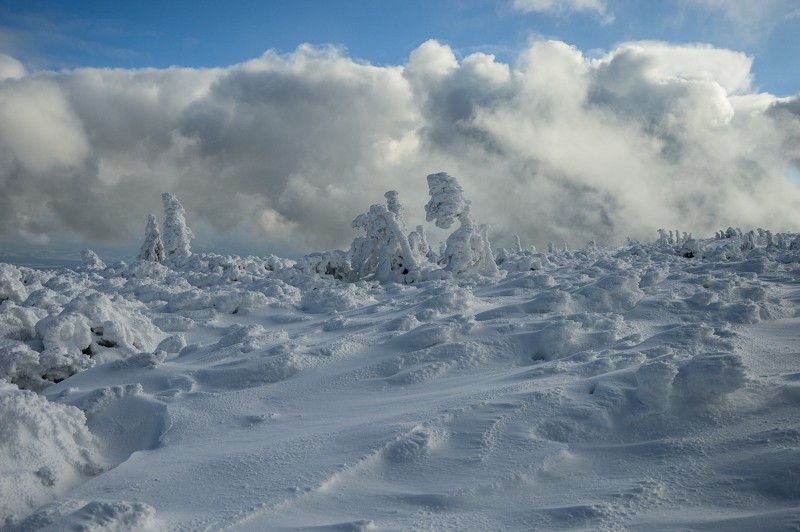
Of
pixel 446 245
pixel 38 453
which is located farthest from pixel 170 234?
pixel 38 453

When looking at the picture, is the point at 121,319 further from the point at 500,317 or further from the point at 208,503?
the point at 500,317

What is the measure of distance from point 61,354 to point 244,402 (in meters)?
3.33

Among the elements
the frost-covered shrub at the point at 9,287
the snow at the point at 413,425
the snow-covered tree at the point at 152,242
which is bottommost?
the snow at the point at 413,425

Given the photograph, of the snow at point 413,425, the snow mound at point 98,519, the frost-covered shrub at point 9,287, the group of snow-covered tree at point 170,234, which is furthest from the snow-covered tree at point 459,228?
the group of snow-covered tree at point 170,234

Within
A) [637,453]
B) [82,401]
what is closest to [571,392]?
[637,453]

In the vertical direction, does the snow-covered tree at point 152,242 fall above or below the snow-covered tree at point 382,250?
above

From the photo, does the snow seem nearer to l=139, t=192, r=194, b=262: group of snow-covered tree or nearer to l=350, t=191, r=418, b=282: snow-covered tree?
l=350, t=191, r=418, b=282: snow-covered tree

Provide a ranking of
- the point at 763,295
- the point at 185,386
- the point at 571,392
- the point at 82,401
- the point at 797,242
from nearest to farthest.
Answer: the point at 571,392 < the point at 82,401 < the point at 185,386 < the point at 763,295 < the point at 797,242

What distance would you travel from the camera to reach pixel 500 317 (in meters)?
8.98

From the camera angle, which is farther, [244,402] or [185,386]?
[185,386]

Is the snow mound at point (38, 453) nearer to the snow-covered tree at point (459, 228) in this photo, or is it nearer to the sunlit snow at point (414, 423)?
the sunlit snow at point (414, 423)

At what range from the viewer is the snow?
3234 mm

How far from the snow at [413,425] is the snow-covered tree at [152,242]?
33.1 metres

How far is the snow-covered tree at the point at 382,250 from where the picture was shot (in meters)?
20.2
